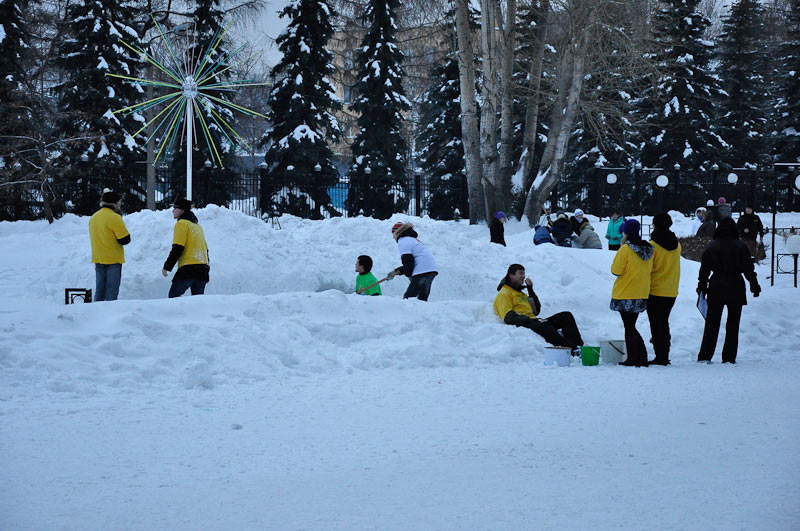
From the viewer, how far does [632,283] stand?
876 cm

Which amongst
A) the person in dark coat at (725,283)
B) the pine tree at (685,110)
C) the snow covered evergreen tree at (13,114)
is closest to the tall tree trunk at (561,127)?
the snow covered evergreen tree at (13,114)

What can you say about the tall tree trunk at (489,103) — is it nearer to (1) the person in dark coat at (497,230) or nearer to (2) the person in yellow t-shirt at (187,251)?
(1) the person in dark coat at (497,230)

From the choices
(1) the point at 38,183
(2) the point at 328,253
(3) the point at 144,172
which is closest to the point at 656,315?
(2) the point at 328,253

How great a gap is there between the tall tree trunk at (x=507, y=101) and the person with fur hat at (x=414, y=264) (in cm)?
1284

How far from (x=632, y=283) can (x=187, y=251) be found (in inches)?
202

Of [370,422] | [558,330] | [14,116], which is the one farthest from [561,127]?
[370,422]

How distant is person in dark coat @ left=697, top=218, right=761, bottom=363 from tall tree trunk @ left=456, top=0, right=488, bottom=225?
1459 cm

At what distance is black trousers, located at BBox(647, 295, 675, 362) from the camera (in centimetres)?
898

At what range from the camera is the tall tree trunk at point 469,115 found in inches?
907

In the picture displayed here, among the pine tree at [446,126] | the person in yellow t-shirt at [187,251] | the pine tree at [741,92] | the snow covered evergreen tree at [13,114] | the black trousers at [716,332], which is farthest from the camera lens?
the pine tree at [741,92]

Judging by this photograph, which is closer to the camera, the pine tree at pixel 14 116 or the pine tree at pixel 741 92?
the pine tree at pixel 14 116

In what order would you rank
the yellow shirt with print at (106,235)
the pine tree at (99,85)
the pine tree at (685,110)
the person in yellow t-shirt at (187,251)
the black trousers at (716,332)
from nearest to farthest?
the black trousers at (716,332) < the person in yellow t-shirt at (187,251) < the yellow shirt with print at (106,235) < the pine tree at (99,85) < the pine tree at (685,110)

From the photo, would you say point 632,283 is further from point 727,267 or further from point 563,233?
point 563,233

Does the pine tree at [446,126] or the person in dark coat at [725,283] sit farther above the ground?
the pine tree at [446,126]
